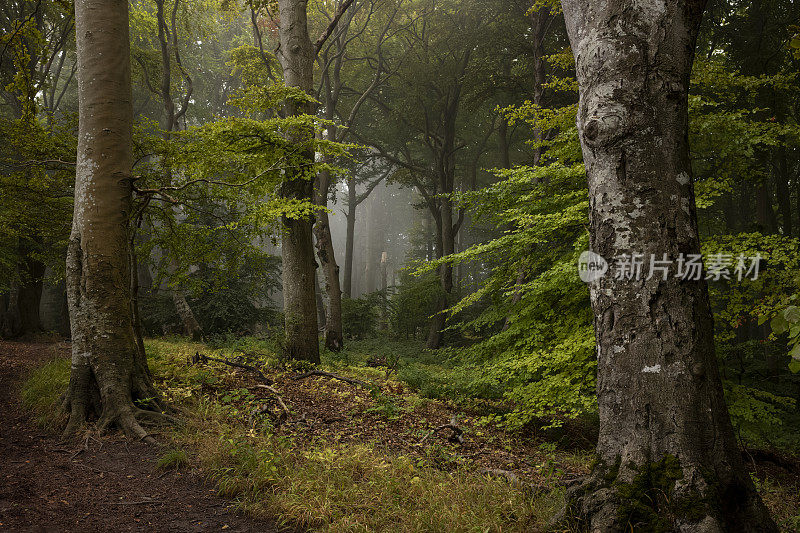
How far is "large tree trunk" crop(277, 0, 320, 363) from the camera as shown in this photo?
926 cm

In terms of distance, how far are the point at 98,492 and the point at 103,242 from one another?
2.91m

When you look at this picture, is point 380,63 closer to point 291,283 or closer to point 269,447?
point 291,283

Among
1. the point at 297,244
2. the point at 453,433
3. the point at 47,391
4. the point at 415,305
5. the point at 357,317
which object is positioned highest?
the point at 297,244

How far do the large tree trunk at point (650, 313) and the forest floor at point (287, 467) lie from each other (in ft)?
2.19

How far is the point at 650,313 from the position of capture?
241cm

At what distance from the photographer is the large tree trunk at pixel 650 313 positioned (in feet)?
7.61

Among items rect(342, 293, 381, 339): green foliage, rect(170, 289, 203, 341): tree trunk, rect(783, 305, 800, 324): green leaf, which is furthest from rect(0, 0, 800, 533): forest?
→ rect(342, 293, 381, 339): green foliage

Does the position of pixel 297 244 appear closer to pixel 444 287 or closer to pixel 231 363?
pixel 231 363

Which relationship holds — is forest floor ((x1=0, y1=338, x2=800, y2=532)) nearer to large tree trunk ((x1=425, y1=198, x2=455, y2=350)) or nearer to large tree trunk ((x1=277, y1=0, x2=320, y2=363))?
large tree trunk ((x1=277, y1=0, x2=320, y2=363))

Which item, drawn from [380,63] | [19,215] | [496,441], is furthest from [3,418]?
[380,63]

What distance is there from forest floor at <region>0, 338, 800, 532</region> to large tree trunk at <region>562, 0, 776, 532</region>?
0.67 metres

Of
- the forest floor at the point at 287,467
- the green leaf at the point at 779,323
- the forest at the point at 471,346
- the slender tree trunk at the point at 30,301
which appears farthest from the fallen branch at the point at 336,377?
the slender tree trunk at the point at 30,301

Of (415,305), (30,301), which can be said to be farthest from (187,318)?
(415,305)

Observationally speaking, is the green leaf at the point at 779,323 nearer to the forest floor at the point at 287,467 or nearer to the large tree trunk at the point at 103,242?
the forest floor at the point at 287,467
